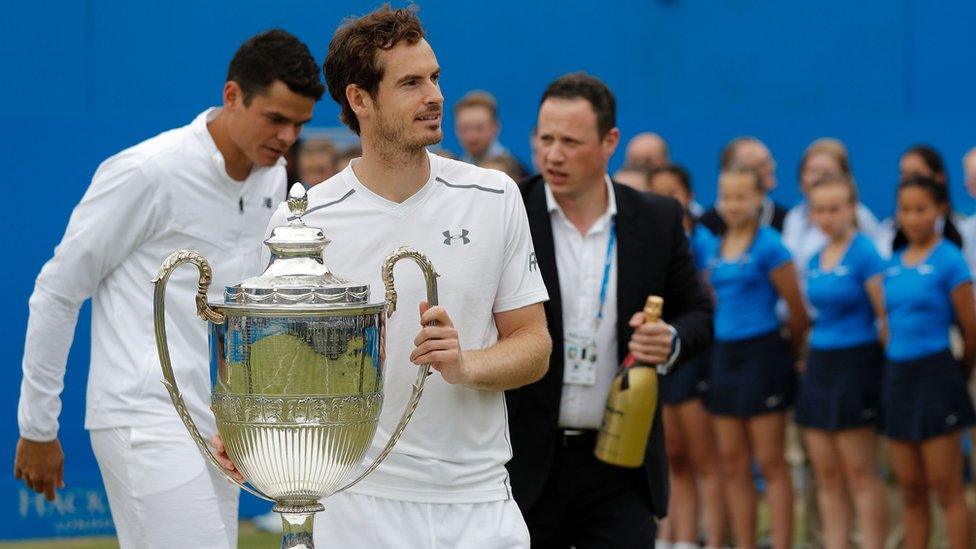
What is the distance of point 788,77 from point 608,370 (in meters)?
6.96

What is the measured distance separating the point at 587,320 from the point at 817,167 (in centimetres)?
401

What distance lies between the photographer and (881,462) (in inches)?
361

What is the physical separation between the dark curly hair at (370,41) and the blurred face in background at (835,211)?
13.9ft

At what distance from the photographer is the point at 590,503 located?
4.74 m

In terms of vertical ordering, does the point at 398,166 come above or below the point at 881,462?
above

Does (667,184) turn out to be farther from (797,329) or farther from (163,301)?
(163,301)

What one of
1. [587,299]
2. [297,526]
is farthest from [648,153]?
[297,526]

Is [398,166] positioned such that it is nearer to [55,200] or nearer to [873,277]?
[873,277]

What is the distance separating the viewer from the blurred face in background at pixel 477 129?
344 inches

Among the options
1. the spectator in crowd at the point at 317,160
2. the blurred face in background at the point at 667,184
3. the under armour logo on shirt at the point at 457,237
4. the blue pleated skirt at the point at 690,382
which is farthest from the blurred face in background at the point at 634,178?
the under armour logo on shirt at the point at 457,237

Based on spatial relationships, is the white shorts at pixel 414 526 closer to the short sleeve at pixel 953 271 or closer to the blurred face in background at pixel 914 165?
the short sleeve at pixel 953 271

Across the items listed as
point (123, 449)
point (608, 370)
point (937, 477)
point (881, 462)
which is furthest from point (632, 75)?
point (123, 449)

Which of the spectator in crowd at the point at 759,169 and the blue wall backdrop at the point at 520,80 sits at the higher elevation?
the blue wall backdrop at the point at 520,80


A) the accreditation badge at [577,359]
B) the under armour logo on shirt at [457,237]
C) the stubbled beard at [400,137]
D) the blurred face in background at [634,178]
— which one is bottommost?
the accreditation badge at [577,359]
